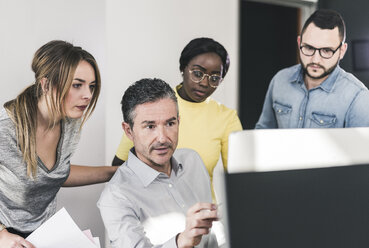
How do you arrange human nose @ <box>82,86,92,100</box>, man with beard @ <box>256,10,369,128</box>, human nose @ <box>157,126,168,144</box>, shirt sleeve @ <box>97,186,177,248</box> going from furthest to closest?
man with beard @ <box>256,10,369,128</box>, human nose @ <box>82,86,92,100</box>, human nose @ <box>157,126,168,144</box>, shirt sleeve @ <box>97,186,177,248</box>

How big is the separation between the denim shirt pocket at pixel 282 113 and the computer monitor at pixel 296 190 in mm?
1537

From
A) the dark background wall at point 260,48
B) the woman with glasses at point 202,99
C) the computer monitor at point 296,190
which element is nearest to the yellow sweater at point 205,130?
the woman with glasses at point 202,99

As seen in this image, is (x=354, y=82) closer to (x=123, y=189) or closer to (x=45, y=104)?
(x=123, y=189)

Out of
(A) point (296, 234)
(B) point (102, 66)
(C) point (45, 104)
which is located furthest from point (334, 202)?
(B) point (102, 66)

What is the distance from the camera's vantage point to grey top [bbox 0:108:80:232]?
4.48 feet

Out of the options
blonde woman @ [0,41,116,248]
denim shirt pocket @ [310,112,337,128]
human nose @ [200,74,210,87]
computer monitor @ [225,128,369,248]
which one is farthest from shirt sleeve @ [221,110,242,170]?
computer monitor @ [225,128,369,248]

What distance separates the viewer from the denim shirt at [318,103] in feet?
6.25

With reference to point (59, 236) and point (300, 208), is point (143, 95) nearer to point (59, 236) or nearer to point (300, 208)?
point (59, 236)

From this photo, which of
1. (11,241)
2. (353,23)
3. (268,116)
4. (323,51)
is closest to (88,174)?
(11,241)

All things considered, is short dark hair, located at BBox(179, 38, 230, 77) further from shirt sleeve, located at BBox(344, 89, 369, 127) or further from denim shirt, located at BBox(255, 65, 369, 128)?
shirt sleeve, located at BBox(344, 89, 369, 127)

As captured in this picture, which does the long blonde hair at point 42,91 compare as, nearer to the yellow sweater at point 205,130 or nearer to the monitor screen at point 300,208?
the yellow sweater at point 205,130

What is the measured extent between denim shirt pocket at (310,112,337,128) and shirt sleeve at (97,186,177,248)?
44.5 inches

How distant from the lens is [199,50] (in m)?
1.87

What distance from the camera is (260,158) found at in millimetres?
487
